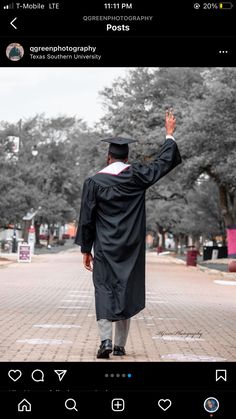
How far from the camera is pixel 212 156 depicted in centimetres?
3431

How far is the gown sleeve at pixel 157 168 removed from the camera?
289 inches

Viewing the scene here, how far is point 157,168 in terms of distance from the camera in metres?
7.38

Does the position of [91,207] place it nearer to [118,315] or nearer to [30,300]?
[118,315]
